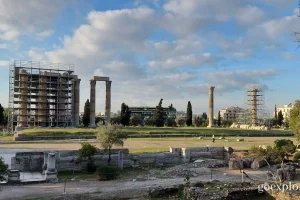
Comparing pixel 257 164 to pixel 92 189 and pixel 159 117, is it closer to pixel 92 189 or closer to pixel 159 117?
pixel 92 189

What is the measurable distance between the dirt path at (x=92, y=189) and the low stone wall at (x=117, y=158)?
4.36 m

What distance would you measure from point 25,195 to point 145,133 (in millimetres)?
34511

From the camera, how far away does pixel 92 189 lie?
67.7 ft

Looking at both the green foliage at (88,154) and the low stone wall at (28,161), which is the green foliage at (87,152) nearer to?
the green foliage at (88,154)

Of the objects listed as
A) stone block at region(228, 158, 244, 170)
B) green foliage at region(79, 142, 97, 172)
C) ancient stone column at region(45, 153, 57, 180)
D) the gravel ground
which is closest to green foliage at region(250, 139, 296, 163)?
stone block at region(228, 158, 244, 170)

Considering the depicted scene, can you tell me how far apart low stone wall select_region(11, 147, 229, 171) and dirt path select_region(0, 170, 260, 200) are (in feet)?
14.3

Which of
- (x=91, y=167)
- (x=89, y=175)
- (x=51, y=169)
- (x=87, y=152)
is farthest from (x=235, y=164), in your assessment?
(x=51, y=169)

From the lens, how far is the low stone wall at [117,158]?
2606 cm

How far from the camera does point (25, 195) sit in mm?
19141

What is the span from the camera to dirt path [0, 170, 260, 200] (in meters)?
19.0

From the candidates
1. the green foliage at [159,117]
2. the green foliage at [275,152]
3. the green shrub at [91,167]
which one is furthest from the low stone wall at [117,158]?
the green foliage at [159,117]

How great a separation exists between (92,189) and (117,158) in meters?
8.29

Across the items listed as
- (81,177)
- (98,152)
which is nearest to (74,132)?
(98,152)

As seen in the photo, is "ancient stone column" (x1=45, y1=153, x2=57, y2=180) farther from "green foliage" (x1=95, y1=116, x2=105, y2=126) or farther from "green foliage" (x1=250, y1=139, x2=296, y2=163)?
"green foliage" (x1=250, y1=139, x2=296, y2=163)
